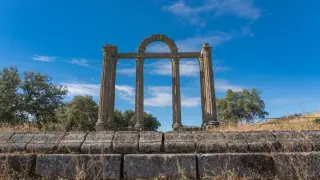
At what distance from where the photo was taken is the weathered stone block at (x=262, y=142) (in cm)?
387

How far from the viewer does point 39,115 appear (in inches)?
1427

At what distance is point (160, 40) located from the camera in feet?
78.7

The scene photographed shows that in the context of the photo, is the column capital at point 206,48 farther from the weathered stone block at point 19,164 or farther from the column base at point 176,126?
the weathered stone block at point 19,164

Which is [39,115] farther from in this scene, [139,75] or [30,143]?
[30,143]

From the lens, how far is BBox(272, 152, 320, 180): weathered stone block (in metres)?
3.46

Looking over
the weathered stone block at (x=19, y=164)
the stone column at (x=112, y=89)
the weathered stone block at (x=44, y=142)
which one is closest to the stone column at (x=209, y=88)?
the stone column at (x=112, y=89)

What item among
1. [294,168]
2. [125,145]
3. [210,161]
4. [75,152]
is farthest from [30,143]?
[294,168]

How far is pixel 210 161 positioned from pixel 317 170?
5.16 feet

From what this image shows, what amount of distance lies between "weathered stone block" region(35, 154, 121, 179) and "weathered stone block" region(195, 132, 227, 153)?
1354 millimetres

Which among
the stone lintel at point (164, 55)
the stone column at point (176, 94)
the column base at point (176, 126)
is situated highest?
the stone lintel at point (164, 55)

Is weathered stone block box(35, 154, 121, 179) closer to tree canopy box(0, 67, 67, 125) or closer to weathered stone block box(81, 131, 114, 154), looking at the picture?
weathered stone block box(81, 131, 114, 154)

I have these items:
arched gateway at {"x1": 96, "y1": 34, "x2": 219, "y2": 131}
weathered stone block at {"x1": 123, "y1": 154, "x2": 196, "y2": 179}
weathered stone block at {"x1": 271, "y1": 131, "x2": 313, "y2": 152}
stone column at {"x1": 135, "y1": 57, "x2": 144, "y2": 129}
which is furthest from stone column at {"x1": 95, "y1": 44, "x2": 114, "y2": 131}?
weathered stone block at {"x1": 271, "y1": 131, "x2": 313, "y2": 152}

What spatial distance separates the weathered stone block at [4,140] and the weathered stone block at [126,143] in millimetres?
1883

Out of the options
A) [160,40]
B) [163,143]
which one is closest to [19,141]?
[163,143]
